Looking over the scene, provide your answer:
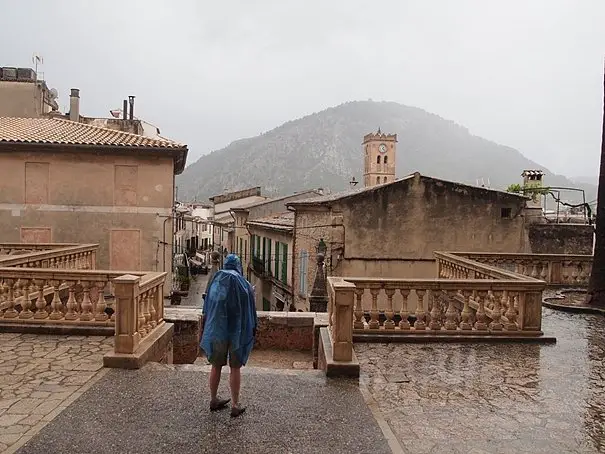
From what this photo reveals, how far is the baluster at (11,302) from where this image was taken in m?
7.82

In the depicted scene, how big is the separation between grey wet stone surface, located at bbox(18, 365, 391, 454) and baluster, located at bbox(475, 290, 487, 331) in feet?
9.28

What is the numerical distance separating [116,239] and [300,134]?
157 m

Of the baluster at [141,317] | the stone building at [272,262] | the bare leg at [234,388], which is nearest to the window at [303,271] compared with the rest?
the stone building at [272,262]

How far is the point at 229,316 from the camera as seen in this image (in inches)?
201

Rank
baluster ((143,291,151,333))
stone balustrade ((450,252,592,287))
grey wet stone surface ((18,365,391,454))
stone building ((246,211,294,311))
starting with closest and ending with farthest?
grey wet stone surface ((18,365,391,454))
baluster ((143,291,151,333))
stone balustrade ((450,252,592,287))
stone building ((246,211,294,311))

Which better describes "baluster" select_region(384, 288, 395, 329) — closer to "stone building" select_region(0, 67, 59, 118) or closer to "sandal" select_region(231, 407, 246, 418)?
"sandal" select_region(231, 407, 246, 418)

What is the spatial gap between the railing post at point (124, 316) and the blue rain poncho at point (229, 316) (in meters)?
1.67

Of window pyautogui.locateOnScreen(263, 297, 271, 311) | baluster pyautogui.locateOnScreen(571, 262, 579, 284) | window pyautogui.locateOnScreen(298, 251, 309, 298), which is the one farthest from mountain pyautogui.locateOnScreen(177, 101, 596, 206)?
baluster pyautogui.locateOnScreen(571, 262, 579, 284)

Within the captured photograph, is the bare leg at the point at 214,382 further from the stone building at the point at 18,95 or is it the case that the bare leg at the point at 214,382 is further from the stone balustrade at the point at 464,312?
the stone building at the point at 18,95

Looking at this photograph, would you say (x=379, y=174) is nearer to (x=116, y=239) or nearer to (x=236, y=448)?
(x=116, y=239)

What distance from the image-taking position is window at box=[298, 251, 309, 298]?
2052 centimetres

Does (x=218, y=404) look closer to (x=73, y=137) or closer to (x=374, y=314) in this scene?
(x=374, y=314)

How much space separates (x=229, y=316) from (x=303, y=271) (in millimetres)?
15956

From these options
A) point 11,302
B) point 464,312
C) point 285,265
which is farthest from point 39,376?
point 285,265
